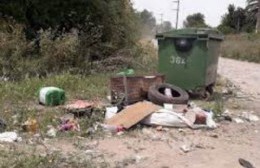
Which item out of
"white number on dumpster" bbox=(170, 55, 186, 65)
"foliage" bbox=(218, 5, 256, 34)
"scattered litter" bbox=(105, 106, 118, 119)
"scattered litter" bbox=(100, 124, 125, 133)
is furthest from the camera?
"foliage" bbox=(218, 5, 256, 34)

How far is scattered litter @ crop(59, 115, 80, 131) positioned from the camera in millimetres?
7625

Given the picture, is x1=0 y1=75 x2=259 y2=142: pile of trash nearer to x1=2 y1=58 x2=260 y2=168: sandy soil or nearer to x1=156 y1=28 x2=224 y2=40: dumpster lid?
x1=2 y1=58 x2=260 y2=168: sandy soil

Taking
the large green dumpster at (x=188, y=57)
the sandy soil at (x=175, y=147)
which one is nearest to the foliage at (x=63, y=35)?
the large green dumpster at (x=188, y=57)

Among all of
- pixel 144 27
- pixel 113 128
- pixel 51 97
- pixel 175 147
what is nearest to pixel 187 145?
pixel 175 147

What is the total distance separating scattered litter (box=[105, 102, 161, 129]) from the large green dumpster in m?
2.80

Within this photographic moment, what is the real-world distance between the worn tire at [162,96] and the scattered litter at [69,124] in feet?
5.01

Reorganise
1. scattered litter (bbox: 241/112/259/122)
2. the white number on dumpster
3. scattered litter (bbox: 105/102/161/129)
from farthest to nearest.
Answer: the white number on dumpster, scattered litter (bbox: 241/112/259/122), scattered litter (bbox: 105/102/161/129)

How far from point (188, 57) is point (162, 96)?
93.8 inches

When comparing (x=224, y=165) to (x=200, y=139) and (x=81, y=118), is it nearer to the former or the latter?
(x=200, y=139)

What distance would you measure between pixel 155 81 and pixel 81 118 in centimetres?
216

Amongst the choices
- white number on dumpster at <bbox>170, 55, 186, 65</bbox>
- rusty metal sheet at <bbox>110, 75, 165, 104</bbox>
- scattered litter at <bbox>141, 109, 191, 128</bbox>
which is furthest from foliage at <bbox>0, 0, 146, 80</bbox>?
scattered litter at <bbox>141, 109, 191, 128</bbox>

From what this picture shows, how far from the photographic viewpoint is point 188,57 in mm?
11211

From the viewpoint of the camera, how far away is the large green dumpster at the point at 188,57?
11.1m

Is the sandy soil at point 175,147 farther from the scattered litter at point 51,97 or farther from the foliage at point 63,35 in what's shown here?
the foliage at point 63,35
